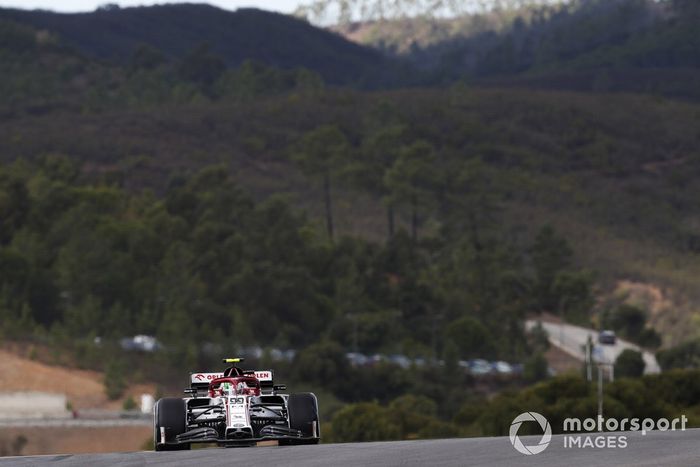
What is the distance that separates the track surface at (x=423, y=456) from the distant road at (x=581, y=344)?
72.0 m

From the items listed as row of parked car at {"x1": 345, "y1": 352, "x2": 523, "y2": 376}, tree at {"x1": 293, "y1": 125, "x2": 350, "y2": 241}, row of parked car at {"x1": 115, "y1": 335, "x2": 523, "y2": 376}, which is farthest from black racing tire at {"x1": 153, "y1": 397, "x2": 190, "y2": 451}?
tree at {"x1": 293, "y1": 125, "x2": 350, "y2": 241}

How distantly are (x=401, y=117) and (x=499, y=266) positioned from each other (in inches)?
2403

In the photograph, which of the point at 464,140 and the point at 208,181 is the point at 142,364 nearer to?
the point at 208,181

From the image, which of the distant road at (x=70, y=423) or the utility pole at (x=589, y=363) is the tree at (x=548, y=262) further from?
the distant road at (x=70, y=423)

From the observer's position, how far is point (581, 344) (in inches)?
3784

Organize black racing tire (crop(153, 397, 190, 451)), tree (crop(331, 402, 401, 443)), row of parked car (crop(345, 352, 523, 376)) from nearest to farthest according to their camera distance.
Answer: black racing tire (crop(153, 397, 190, 451)), tree (crop(331, 402, 401, 443)), row of parked car (crop(345, 352, 523, 376))

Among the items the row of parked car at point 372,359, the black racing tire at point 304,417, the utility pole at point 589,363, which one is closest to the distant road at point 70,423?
the row of parked car at point 372,359

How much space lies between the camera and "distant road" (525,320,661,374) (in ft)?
301

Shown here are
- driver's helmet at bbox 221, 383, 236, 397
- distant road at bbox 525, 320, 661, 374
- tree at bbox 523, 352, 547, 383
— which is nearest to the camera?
driver's helmet at bbox 221, 383, 236, 397

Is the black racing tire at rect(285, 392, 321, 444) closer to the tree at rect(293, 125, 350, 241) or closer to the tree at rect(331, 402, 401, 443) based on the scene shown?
the tree at rect(331, 402, 401, 443)

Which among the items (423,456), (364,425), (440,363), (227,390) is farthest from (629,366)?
(423,456)

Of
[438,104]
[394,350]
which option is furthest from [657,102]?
[394,350]

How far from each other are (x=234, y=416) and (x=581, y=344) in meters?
80.4

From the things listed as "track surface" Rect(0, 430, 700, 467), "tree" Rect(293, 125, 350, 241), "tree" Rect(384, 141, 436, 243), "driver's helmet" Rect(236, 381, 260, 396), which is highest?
"tree" Rect(293, 125, 350, 241)
